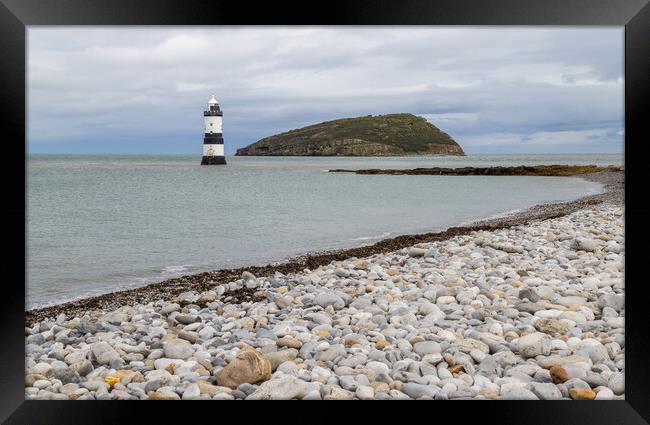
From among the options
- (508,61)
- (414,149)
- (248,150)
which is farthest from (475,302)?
(248,150)

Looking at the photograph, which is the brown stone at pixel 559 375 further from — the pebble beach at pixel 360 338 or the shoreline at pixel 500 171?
the shoreline at pixel 500 171

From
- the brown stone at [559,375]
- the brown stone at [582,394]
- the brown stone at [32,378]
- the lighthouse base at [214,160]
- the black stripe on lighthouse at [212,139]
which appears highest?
the black stripe on lighthouse at [212,139]

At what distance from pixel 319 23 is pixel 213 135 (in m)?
29.7

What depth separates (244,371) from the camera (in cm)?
308

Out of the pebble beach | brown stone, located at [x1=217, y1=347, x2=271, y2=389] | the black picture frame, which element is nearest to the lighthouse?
the pebble beach

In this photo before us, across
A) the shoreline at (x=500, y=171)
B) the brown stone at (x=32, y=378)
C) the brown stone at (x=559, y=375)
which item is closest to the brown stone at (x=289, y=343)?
the brown stone at (x=32, y=378)

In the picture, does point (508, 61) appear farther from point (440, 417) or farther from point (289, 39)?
point (440, 417)

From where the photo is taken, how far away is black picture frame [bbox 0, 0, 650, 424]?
251 cm

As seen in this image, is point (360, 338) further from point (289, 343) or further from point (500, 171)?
point (500, 171)

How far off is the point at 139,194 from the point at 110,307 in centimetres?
1741

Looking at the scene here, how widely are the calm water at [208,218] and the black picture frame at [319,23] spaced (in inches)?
140

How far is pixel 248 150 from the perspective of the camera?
4544 centimetres

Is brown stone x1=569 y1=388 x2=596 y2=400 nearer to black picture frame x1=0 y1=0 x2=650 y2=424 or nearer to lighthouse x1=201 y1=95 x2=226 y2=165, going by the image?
black picture frame x1=0 y1=0 x2=650 y2=424

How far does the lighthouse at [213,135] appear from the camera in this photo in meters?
30.7
